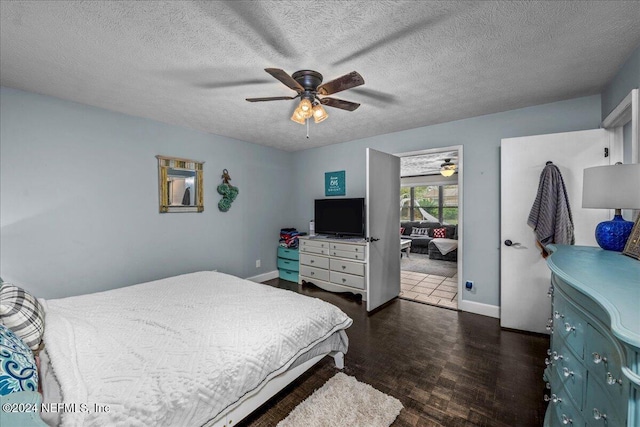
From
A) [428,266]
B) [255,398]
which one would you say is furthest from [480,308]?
[255,398]

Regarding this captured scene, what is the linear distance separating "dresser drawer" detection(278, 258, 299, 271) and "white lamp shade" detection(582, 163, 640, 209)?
3.66m

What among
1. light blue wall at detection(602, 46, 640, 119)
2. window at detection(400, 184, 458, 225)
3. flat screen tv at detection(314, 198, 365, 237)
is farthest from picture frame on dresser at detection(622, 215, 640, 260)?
window at detection(400, 184, 458, 225)

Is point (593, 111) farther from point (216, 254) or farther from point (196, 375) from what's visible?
point (216, 254)

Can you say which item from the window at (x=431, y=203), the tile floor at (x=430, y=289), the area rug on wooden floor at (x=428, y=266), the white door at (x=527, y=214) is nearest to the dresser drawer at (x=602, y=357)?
the white door at (x=527, y=214)

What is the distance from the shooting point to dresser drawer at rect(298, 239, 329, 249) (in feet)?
13.2

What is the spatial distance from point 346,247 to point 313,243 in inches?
25.3

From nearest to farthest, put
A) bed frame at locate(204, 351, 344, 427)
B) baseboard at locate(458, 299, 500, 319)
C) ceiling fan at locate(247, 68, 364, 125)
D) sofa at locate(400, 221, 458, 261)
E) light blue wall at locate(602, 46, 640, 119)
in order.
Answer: bed frame at locate(204, 351, 344, 427)
light blue wall at locate(602, 46, 640, 119)
ceiling fan at locate(247, 68, 364, 125)
baseboard at locate(458, 299, 500, 319)
sofa at locate(400, 221, 458, 261)

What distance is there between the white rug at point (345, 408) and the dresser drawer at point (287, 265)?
2.62m

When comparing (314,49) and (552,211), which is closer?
(314,49)

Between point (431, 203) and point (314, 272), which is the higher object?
point (431, 203)

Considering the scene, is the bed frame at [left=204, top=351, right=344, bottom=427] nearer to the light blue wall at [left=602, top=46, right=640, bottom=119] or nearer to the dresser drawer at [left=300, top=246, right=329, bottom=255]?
the dresser drawer at [left=300, top=246, right=329, bottom=255]

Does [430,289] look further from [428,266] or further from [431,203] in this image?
[431,203]

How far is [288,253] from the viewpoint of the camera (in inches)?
181

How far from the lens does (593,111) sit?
8.38ft
